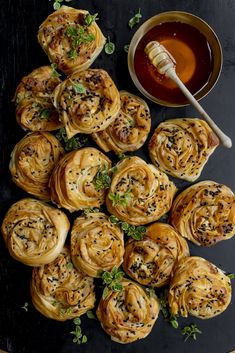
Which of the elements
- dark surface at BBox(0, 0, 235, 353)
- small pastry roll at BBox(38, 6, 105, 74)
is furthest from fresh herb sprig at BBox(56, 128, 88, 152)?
small pastry roll at BBox(38, 6, 105, 74)

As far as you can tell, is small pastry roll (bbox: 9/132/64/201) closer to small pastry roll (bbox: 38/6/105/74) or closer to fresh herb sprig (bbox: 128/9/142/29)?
small pastry roll (bbox: 38/6/105/74)

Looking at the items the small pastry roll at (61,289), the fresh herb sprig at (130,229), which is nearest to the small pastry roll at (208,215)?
the fresh herb sprig at (130,229)

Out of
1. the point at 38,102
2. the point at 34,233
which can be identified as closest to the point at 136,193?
the point at 34,233

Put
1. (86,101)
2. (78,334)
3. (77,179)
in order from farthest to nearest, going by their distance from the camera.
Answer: (78,334)
(77,179)
(86,101)

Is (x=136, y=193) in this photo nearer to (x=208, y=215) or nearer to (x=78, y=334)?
(x=208, y=215)

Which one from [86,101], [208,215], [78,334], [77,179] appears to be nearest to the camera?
[86,101]

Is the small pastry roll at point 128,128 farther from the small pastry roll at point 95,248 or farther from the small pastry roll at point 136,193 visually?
→ the small pastry roll at point 95,248
